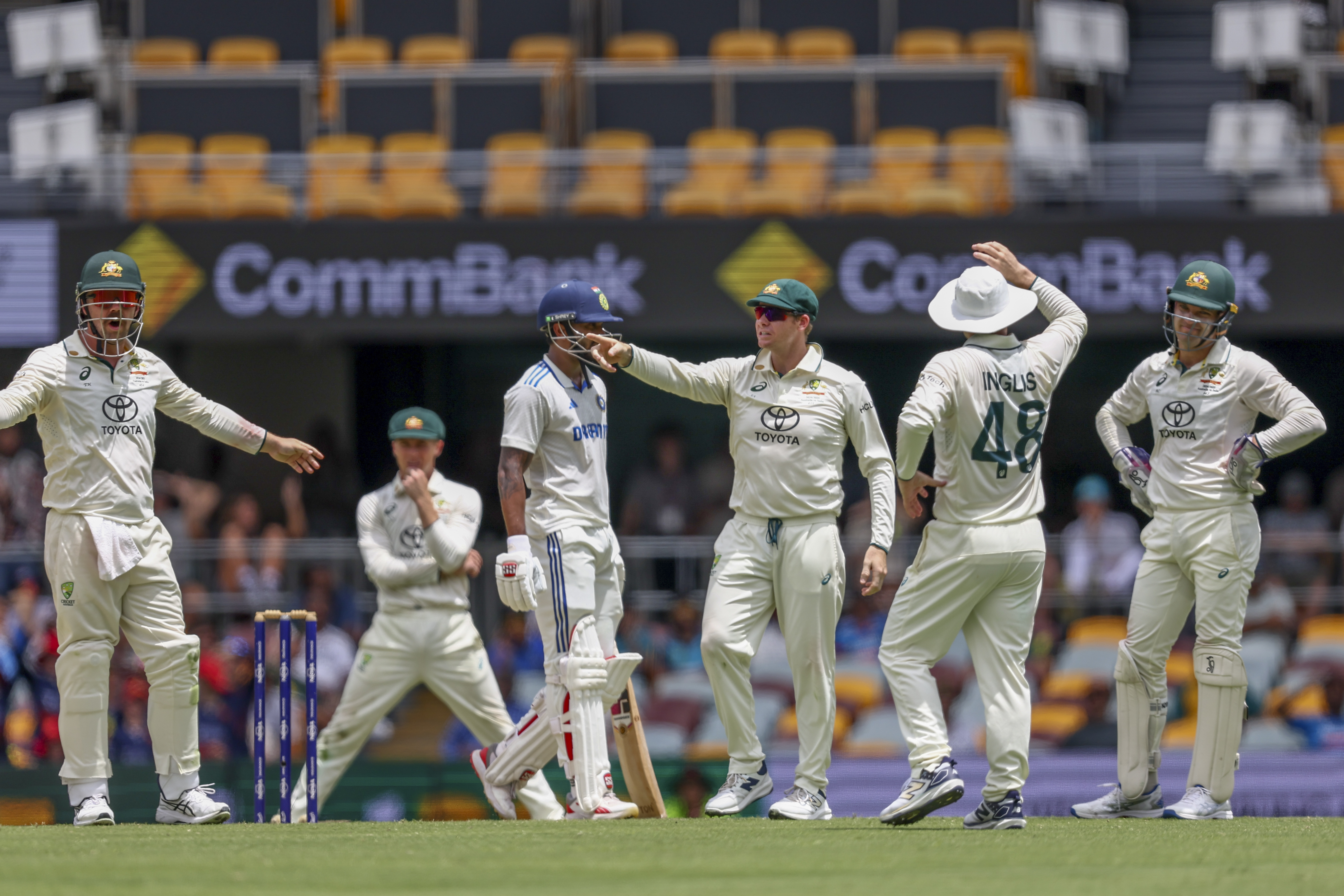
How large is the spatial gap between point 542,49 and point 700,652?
7616 mm

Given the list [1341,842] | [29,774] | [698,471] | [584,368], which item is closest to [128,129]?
[698,471]

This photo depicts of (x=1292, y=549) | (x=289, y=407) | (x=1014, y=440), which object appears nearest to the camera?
(x=1014, y=440)

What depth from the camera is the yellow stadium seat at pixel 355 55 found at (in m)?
16.2

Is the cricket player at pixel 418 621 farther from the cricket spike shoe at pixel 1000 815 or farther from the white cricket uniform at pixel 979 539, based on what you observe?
the cricket spike shoe at pixel 1000 815

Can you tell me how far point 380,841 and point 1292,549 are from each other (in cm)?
841

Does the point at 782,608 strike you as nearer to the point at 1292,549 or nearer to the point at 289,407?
the point at 1292,549

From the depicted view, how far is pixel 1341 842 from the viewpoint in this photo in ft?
21.3

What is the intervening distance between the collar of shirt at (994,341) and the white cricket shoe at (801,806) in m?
2.03

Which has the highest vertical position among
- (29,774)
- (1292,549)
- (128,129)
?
(128,129)

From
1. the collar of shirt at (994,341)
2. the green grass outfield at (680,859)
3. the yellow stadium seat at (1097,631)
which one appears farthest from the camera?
the yellow stadium seat at (1097,631)

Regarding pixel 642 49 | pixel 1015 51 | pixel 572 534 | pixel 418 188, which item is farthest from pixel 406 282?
pixel 572 534

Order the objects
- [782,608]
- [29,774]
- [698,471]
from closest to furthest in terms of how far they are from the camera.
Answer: [782,608]
[29,774]
[698,471]

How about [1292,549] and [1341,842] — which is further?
[1292,549]

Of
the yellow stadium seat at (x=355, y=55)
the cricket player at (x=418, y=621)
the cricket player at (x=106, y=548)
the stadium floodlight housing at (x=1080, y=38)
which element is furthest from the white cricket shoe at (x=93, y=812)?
the stadium floodlight housing at (x=1080, y=38)
